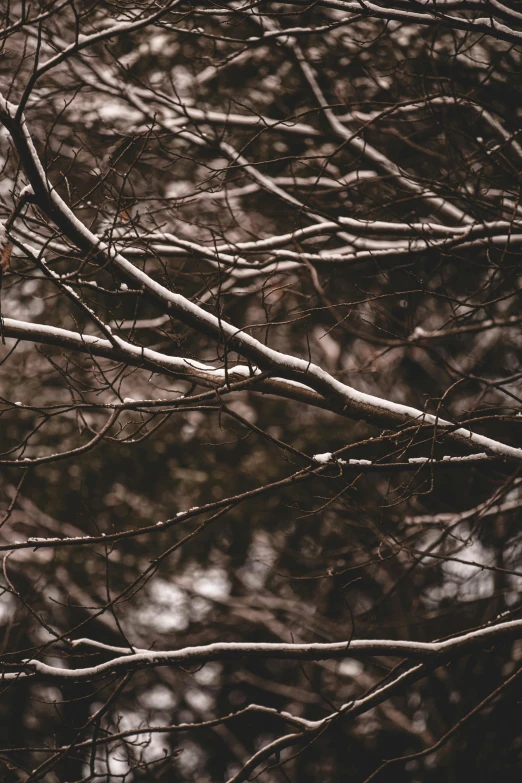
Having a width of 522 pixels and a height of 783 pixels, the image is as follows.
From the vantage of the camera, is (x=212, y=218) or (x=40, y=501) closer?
(x=212, y=218)

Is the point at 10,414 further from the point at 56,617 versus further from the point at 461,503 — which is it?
the point at 461,503

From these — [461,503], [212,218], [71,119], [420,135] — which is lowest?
[461,503]

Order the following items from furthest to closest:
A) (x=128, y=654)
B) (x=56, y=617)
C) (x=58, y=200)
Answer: (x=56, y=617) → (x=128, y=654) → (x=58, y=200)

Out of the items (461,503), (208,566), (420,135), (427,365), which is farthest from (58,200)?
(208,566)

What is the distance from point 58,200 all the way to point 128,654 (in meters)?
2.14

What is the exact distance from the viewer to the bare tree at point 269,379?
275cm

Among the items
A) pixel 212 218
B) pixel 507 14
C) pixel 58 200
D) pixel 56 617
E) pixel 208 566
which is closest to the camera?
pixel 58 200

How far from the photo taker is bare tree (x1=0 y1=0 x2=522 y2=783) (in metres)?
2.75

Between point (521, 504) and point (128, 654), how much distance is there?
3.23 meters

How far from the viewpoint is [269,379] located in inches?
111

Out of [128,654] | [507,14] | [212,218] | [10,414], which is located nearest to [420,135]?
[212,218]

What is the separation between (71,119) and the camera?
6.19 meters

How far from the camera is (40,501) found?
9719 mm

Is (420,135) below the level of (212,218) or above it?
below
